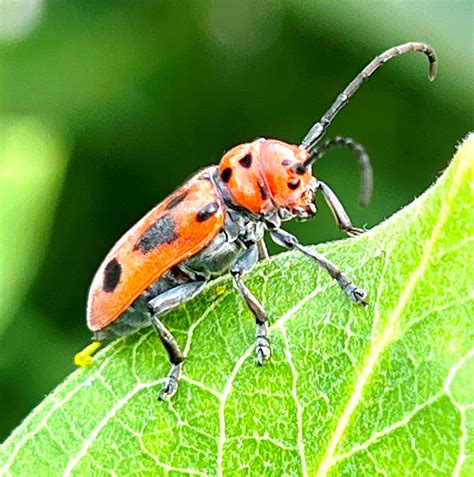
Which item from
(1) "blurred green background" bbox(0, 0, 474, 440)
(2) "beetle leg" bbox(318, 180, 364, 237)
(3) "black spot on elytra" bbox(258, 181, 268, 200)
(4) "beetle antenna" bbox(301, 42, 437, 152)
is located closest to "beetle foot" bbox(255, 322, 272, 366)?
(4) "beetle antenna" bbox(301, 42, 437, 152)

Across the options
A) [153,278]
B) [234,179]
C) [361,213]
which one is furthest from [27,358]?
[361,213]

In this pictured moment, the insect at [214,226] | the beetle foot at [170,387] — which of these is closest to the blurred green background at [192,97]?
the insect at [214,226]

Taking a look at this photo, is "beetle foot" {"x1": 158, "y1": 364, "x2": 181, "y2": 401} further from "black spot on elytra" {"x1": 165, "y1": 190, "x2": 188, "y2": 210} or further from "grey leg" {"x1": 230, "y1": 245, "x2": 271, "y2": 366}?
"black spot on elytra" {"x1": 165, "y1": 190, "x2": 188, "y2": 210}

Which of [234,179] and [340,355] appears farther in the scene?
[234,179]

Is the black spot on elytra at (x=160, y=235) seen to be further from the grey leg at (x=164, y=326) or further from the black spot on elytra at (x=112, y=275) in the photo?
the grey leg at (x=164, y=326)

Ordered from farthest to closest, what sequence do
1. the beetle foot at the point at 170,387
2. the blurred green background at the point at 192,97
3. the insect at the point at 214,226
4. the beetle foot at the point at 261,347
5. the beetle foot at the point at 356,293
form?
the blurred green background at the point at 192,97
the insect at the point at 214,226
the beetle foot at the point at 170,387
the beetle foot at the point at 261,347
the beetle foot at the point at 356,293

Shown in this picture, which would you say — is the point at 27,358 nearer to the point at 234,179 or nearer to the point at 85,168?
the point at 85,168

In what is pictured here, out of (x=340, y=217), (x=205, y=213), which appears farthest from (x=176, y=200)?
(x=340, y=217)
